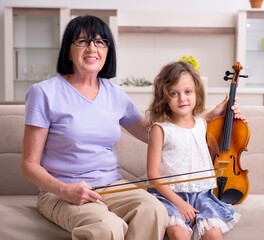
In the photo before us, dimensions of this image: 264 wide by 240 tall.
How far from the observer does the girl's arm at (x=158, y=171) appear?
2055 millimetres

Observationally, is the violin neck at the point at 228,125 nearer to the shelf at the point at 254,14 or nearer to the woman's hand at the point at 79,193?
the woman's hand at the point at 79,193

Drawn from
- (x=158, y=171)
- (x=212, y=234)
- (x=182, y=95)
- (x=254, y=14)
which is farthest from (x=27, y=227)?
(x=254, y=14)

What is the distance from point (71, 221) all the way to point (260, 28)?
502cm

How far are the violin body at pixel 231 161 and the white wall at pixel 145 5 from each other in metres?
4.52

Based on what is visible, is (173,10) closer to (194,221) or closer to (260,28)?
(260,28)

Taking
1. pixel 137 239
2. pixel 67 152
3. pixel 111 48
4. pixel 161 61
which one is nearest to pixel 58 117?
pixel 67 152

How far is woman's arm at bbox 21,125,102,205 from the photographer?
1.90m

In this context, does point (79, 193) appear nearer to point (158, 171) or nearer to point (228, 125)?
point (158, 171)

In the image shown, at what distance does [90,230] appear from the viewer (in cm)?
176

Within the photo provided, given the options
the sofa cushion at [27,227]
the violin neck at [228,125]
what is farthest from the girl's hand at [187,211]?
the sofa cushion at [27,227]

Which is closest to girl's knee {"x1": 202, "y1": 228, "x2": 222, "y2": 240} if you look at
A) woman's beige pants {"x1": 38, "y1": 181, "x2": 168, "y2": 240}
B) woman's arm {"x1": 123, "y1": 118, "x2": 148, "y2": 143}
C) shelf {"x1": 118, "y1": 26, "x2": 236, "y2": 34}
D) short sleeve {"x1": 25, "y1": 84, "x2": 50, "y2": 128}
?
woman's beige pants {"x1": 38, "y1": 181, "x2": 168, "y2": 240}

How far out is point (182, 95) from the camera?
7.22 feet

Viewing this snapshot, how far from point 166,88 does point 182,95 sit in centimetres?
6

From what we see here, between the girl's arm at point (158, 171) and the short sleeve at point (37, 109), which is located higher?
the short sleeve at point (37, 109)
